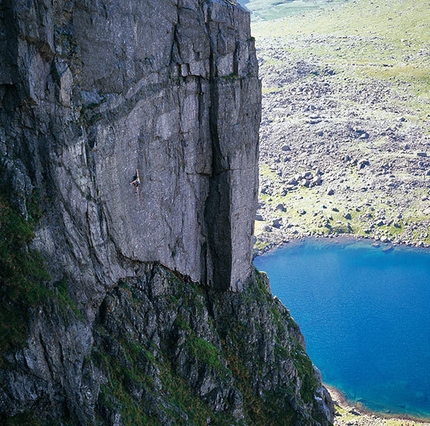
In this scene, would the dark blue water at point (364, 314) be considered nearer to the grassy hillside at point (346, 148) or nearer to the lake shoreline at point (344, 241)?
the lake shoreline at point (344, 241)

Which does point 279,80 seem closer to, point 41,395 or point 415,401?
point 415,401

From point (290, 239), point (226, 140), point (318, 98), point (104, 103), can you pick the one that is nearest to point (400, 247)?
point (290, 239)

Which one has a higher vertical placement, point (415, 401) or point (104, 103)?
point (104, 103)

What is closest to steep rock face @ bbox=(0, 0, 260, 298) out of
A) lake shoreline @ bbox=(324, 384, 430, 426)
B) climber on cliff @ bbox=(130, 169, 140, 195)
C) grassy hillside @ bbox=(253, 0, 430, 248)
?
climber on cliff @ bbox=(130, 169, 140, 195)

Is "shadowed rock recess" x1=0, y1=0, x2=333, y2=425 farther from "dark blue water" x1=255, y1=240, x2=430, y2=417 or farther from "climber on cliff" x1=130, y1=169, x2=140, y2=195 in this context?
"dark blue water" x1=255, y1=240, x2=430, y2=417

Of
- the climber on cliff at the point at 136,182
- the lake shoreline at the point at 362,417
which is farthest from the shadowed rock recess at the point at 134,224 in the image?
the lake shoreline at the point at 362,417

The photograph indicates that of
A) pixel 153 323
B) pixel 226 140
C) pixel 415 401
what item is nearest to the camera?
pixel 153 323
